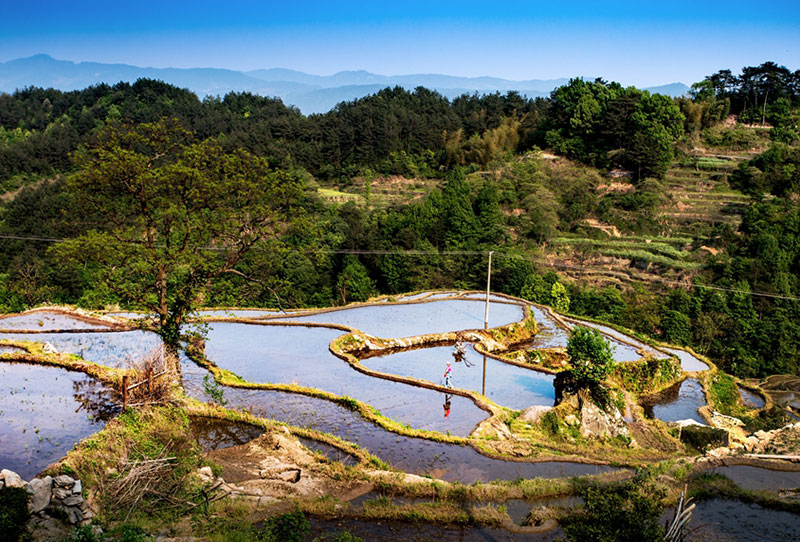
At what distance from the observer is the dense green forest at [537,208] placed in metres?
33.9

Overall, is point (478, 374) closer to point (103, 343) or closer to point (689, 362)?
point (689, 362)

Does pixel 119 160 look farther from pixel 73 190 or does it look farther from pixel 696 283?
pixel 696 283

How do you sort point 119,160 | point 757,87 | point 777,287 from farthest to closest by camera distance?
point 757,87, point 777,287, point 119,160

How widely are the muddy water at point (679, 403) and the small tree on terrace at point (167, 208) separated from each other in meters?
12.6

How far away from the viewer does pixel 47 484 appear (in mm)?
8016

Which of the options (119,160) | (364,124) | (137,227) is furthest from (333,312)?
(364,124)

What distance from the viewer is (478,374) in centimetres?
1766

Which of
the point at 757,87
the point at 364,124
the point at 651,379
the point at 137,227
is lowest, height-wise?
the point at 651,379

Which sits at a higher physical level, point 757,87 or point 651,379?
point 757,87

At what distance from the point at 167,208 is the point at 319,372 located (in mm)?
5964

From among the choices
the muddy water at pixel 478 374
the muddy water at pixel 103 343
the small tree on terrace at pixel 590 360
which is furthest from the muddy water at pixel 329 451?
the muddy water at pixel 103 343

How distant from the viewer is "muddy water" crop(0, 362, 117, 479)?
35.1ft

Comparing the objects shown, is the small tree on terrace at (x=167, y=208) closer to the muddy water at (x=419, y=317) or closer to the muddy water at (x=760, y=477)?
the muddy water at (x=419, y=317)

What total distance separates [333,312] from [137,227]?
34.1 ft
